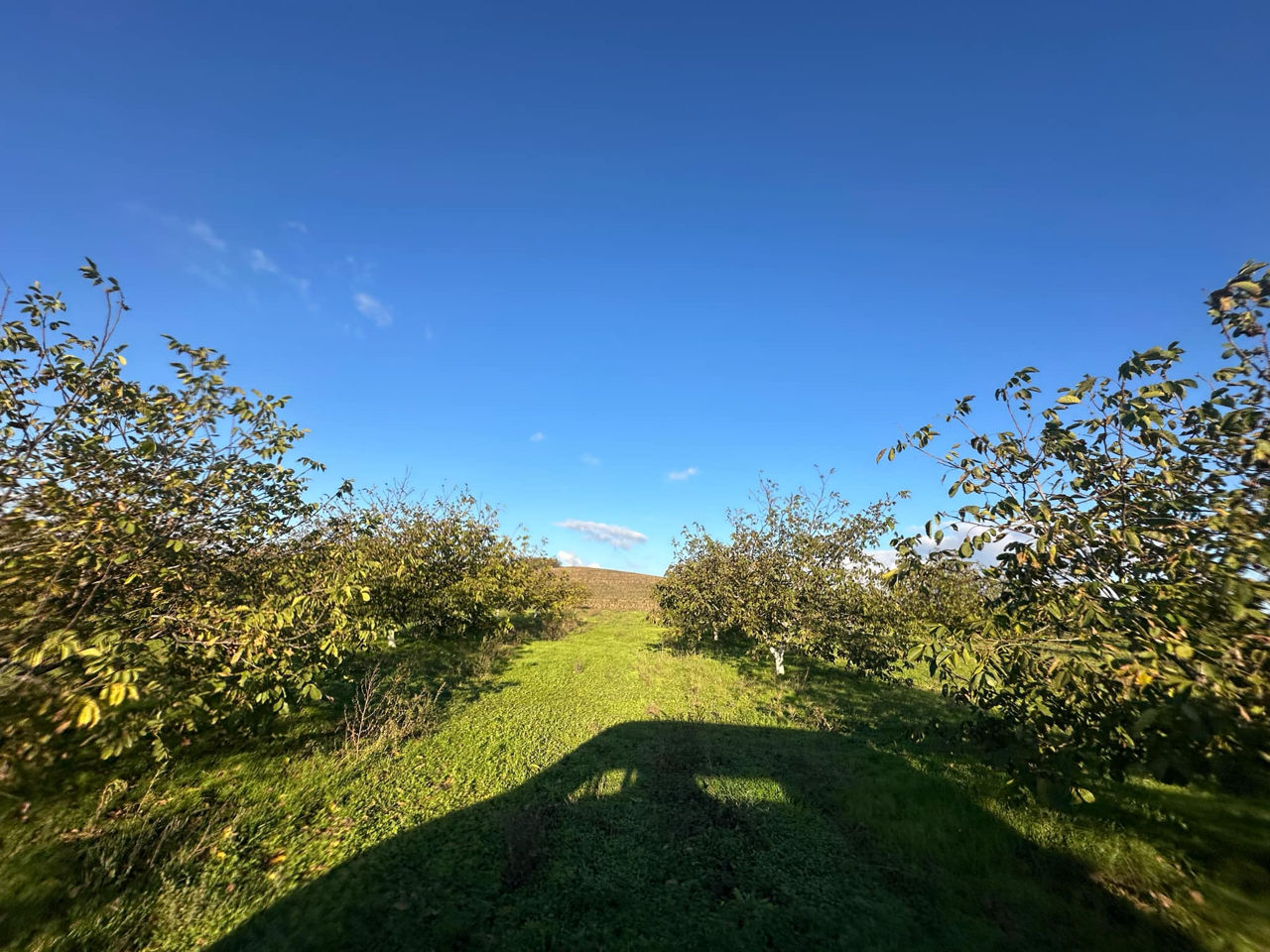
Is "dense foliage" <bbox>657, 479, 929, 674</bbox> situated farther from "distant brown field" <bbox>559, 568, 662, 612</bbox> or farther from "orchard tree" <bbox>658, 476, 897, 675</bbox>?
"distant brown field" <bbox>559, 568, 662, 612</bbox>

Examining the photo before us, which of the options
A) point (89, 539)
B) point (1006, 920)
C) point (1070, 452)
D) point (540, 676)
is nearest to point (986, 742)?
point (1006, 920)

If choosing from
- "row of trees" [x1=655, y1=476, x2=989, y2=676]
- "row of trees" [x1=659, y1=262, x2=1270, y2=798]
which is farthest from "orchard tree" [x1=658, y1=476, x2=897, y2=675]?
"row of trees" [x1=659, y1=262, x2=1270, y2=798]

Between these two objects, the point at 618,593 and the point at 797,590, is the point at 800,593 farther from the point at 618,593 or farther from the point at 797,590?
the point at 618,593

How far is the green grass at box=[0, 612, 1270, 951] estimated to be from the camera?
613 centimetres

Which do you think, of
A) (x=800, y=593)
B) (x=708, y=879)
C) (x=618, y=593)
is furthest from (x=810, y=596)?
(x=618, y=593)

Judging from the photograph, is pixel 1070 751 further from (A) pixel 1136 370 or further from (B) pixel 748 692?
(B) pixel 748 692

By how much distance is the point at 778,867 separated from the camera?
797cm

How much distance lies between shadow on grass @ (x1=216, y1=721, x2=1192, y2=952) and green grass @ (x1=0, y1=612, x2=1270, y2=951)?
0.04 m

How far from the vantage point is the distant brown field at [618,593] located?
2057 inches

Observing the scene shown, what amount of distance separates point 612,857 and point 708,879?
170 cm

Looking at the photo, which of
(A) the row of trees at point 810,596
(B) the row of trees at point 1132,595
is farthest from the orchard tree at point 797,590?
(B) the row of trees at point 1132,595

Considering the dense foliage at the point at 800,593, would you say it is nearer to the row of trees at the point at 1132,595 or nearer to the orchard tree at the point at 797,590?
the orchard tree at the point at 797,590

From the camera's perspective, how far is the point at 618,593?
2844 inches

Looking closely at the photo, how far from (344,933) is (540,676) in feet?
45.9
